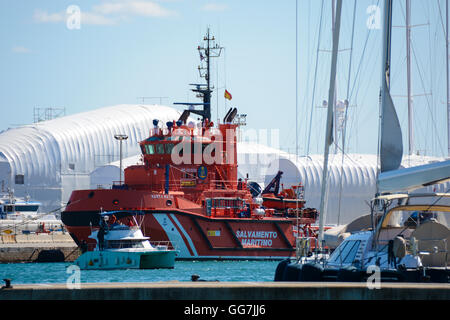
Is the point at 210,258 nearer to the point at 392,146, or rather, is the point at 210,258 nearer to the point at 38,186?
the point at 392,146

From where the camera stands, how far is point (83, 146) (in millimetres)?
94500

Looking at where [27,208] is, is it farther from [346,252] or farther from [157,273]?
[346,252]

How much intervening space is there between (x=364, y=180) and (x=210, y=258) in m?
30.2

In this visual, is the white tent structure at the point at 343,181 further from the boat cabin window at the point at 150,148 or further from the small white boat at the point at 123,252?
the small white boat at the point at 123,252

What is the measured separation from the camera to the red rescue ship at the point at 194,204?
128 ft

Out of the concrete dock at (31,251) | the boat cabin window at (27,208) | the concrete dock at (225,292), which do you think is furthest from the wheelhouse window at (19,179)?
the concrete dock at (225,292)

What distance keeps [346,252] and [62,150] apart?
75.2 m

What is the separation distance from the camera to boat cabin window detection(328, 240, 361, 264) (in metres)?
18.6

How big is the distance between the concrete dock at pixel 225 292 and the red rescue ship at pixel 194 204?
→ 2596cm

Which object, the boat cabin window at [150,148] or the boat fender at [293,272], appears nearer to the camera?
the boat fender at [293,272]

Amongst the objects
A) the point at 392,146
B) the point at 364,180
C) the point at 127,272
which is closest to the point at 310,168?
the point at 364,180

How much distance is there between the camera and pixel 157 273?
32406 mm

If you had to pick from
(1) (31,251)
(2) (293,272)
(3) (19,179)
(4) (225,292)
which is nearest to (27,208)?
(3) (19,179)
